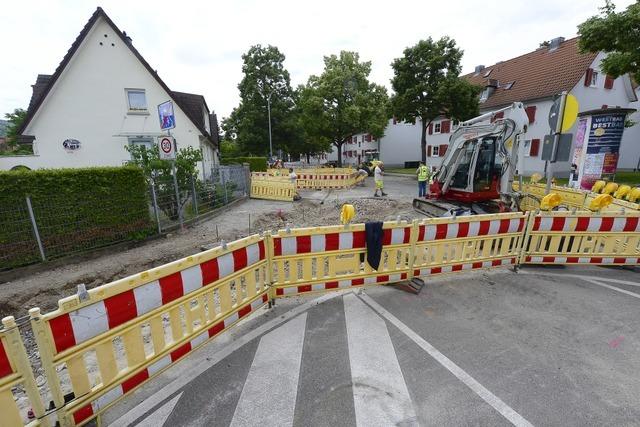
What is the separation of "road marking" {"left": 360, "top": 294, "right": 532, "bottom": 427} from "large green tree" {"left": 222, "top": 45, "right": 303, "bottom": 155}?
37.5 m

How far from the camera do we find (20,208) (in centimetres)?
640

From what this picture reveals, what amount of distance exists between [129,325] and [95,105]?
17.1m

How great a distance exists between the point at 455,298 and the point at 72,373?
464 centimetres

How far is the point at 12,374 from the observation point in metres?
2.02

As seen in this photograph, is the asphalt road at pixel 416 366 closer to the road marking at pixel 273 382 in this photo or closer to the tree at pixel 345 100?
the road marking at pixel 273 382

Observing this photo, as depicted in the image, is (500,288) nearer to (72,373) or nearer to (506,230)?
(506,230)

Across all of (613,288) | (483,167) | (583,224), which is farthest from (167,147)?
(613,288)

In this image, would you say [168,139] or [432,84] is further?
[432,84]

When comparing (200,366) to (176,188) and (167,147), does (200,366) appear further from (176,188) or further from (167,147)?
(176,188)

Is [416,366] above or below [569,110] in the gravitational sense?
below

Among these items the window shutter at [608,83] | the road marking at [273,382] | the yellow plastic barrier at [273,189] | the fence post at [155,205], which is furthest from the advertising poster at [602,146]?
the fence post at [155,205]

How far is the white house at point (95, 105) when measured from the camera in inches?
559

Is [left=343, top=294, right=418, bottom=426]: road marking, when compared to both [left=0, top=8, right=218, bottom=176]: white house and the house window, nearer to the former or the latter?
[left=0, top=8, right=218, bottom=176]: white house

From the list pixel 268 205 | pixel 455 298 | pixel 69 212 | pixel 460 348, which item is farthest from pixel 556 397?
pixel 268 205
